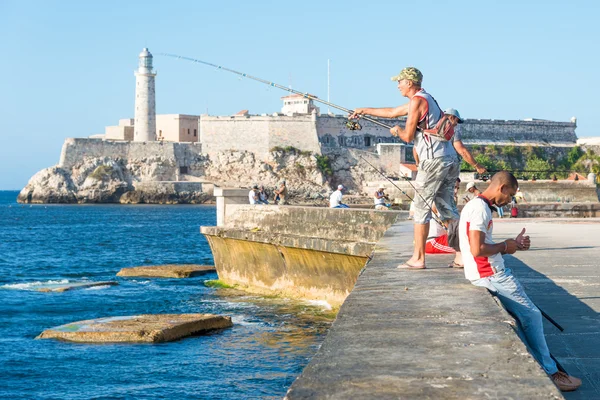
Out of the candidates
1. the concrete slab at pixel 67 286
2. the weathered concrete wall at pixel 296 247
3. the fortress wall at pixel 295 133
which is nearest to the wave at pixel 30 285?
the concrete slab at pixel 67 286

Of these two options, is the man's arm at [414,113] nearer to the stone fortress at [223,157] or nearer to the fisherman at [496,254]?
the fisherman at [496,254]

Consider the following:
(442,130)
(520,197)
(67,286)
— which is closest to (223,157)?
(67,286)

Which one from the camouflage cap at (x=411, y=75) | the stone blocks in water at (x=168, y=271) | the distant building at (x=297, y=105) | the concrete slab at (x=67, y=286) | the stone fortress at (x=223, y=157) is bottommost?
the concrete slab at (x=67, y=286)

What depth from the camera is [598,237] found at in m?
13.0

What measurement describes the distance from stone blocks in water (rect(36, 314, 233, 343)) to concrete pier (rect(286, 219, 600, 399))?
4.48 metres

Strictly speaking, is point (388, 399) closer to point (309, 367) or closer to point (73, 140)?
point (309, 367)

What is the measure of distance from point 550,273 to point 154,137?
3285 inches

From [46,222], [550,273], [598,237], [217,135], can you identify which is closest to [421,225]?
[550,273]

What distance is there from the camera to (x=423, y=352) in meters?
4.04

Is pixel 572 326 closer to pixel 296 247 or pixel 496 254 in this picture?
pixel 496 254

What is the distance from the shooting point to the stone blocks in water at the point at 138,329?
12.0 metres

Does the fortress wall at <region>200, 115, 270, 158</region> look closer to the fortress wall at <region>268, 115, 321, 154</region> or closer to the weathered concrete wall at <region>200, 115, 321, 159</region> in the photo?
the weathered concrete wall at <region>200, 115, 321, 159</region>

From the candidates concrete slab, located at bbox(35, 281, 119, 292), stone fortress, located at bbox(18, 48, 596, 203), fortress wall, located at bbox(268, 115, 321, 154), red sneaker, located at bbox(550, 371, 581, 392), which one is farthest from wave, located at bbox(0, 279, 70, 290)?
fortress wall, located at bbox(268, 115, 321, 154)

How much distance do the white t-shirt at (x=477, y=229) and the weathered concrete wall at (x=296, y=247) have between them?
23.2ft
